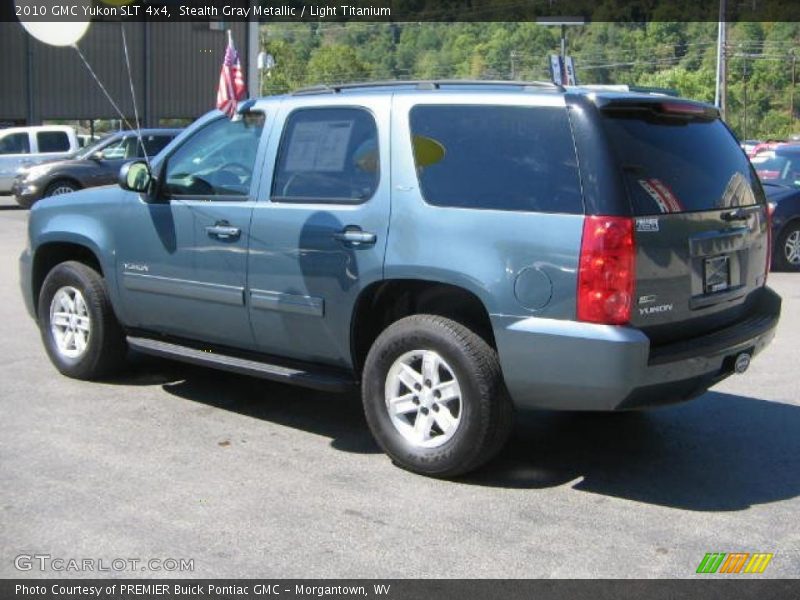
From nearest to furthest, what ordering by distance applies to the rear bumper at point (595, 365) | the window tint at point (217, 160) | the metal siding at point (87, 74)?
1. the rear bumper at point (595, 365)
2. the window tint at point (217, 160)
3. the metal siding at point (87, 74)

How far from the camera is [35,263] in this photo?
7.19 meters

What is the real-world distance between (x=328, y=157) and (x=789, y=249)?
983 centimetres

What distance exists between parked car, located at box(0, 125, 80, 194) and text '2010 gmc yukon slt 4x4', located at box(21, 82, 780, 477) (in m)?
18.5

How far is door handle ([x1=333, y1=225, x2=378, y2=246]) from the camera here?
5199mm

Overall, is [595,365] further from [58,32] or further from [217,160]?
[58,32]

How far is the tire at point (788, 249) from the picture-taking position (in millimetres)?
13531

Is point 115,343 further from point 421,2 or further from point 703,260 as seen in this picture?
point 421,2

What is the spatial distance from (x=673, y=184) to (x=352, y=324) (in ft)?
5.82

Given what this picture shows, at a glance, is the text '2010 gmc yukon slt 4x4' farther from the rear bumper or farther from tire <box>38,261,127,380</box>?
tire <box>38,261,127,380</box>

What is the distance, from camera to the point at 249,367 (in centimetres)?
576

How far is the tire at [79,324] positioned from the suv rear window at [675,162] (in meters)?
3.65

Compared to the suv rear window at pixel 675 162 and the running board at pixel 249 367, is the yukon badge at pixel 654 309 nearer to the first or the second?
the suv rear window at pixel 675 162

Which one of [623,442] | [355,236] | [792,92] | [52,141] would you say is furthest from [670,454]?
[792,92]

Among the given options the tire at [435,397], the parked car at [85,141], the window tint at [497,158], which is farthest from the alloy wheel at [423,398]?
the parked car at [85,141]
